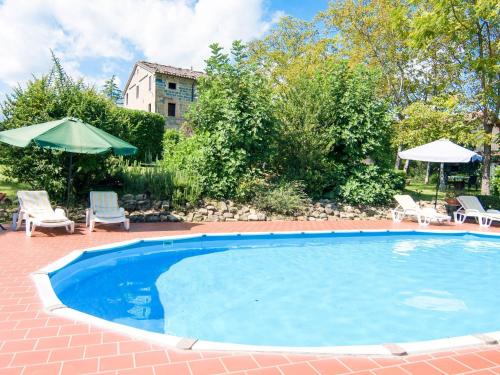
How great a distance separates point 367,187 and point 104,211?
9.67 metres

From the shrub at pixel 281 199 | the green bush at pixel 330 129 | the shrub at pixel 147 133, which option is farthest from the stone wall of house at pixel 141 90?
the shrub at pixel 281 199

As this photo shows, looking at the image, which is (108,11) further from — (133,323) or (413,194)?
(413,194)

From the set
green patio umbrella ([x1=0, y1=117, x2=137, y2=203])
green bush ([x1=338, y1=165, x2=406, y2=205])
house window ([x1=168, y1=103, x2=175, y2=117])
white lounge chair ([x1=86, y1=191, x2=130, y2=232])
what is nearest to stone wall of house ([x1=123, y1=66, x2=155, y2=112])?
house window ([x1=168, y1=103, x2=175, y2=117])

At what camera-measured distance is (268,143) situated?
1294cm

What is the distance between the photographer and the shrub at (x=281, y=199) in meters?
12.4

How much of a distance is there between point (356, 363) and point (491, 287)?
5.52 metres

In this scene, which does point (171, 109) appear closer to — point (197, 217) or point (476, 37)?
point (197, 217)

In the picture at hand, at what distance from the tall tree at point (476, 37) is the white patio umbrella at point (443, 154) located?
281 centimetres

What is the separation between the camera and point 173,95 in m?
31.1

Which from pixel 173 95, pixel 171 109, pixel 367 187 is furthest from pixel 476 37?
pixel 171 109

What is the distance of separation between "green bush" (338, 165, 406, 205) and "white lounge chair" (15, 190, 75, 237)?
383 inches

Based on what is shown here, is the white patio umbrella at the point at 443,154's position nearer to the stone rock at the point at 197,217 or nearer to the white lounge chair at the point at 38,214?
the stone rock at the point at 197,217

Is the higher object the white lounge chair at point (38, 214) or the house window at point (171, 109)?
the house window at point (171, 109)

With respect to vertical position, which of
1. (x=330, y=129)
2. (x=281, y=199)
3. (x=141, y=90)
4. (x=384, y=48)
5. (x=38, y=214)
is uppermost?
(x=384, y=48)
